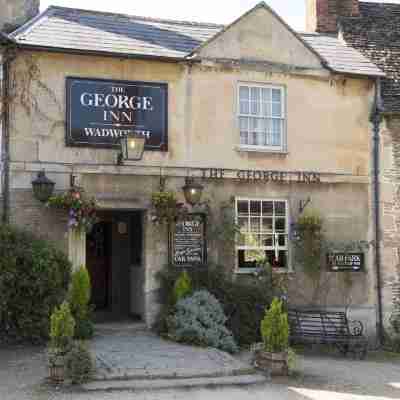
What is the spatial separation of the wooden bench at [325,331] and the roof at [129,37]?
17.9 ft

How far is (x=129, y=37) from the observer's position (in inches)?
539

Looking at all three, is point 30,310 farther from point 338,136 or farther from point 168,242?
point 338,136

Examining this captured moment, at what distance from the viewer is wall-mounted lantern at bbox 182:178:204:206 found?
12898 millimetres

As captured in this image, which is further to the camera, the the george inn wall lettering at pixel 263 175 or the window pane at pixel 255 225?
the window pane at pixel 255 225

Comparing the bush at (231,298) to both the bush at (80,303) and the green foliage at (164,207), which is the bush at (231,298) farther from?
the bush at (80,303)

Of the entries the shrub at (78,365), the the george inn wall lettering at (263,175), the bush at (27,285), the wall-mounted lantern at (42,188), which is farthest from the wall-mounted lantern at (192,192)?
the shrub at (78,365)

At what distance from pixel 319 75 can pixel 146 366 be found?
26.2ft

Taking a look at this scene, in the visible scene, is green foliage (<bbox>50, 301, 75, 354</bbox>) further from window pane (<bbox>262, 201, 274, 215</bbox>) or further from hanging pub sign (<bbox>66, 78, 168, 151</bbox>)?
window pane (<bbox>262, 201, 274, 215</bbox>)

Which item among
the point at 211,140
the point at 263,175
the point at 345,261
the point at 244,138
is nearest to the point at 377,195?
the point at 345,261

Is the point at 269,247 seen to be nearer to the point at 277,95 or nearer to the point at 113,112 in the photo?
the point at 277,95

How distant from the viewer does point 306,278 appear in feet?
45.8

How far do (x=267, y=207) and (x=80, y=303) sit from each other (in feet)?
15.2

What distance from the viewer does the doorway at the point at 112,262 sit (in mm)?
14875

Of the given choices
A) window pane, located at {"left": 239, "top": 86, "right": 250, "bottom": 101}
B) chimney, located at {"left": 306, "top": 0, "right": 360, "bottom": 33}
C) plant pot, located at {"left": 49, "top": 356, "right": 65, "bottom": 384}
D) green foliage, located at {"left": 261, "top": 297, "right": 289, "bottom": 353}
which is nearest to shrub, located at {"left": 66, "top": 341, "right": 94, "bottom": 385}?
plant pot, located at {"left": 49, "top": 356, "right": 65, "bottom": 384}
